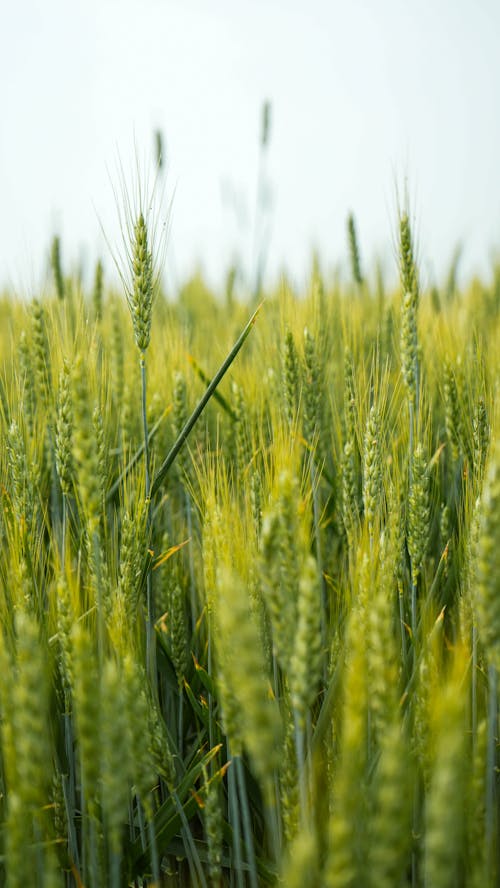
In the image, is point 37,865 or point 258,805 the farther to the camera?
point 258,805

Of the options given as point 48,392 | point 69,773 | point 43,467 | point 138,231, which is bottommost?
point 69,773

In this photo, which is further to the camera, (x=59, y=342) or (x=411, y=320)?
(x=411, y=320)

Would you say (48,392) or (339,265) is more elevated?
(339,265)

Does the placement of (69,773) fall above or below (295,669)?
below

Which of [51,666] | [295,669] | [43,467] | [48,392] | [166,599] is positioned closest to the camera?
[295,669]

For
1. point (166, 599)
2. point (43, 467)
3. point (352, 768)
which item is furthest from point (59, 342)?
point (352, 768)

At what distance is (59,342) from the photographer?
1438 mm

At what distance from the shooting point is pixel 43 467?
5.99ft

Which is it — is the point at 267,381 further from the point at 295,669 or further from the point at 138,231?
the point at 295,669

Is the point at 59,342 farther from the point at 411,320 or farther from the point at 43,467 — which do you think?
the point at 411,320

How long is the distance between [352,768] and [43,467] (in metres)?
1.32

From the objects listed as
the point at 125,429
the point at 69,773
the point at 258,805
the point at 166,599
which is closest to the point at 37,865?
the point at 69,773

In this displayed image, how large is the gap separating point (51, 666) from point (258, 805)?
51cm

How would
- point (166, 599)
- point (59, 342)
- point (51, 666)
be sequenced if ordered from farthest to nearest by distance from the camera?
point (166, 599) → point (59, 342) → point (51, 666)
